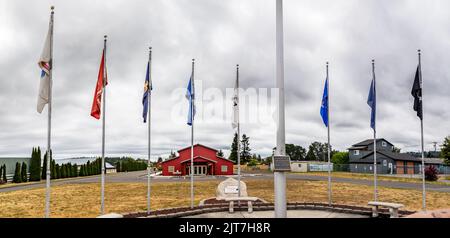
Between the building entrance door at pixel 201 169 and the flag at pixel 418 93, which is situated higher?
the flag at pixel 418 93

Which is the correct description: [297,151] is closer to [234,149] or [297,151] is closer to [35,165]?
[234,149]

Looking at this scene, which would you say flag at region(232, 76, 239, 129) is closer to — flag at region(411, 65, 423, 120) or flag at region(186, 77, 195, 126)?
flag at region(186, 77, 195, 126)

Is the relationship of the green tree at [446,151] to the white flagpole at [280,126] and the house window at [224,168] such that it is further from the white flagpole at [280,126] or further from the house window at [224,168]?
the white flagpole at [280,126]

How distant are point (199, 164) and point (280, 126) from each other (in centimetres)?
4208

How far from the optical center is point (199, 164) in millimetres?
50812

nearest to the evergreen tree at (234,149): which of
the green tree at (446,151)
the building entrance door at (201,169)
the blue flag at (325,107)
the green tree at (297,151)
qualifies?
the green tree at (297,151)

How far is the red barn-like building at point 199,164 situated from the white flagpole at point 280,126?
41307mm

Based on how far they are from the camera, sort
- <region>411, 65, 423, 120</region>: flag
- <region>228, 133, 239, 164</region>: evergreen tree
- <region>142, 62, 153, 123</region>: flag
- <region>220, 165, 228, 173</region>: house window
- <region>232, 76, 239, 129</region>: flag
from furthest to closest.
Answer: <region>228, 133, 239, 164</region>: evergreen tree, <region>220, 165, 228, 173</region>: house window, <region>232, 76, 239, 129</region>: flag, <region>411, 65, 423, 120</region>: flag, <region>142, 62, 153, 123</region>: flag

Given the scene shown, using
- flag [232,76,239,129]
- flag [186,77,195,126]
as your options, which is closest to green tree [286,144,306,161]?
flag [232,76,239,129]

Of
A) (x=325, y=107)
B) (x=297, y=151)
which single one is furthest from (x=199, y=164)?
(x=297, y=151)

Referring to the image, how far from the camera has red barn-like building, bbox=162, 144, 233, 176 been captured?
5056 cm

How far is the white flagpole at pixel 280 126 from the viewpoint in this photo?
927 cm

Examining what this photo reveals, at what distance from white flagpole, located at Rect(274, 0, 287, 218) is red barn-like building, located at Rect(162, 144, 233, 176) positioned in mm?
41307
